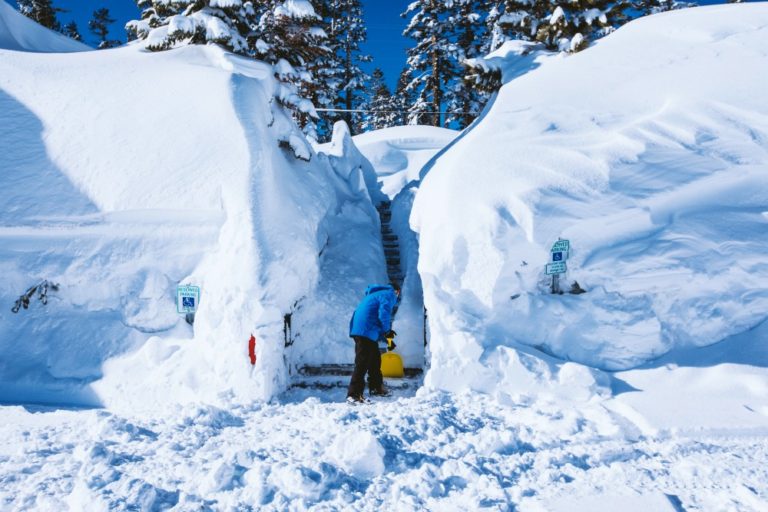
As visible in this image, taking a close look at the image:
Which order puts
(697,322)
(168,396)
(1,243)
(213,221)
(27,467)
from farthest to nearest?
1. (213,221)
2. (1,243)
3. (697,322)
4. (168,396)
5. (27,467)

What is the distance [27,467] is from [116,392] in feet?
7.07

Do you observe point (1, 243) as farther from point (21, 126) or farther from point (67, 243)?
point (21, 126)

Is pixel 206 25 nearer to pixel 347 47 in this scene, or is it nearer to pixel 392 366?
A: pixel 392 366

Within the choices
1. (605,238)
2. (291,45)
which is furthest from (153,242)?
(291,45)

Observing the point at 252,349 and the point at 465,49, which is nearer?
the point at 252,349

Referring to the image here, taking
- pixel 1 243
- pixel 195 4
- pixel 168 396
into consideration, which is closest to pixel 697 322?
pixel 168 396

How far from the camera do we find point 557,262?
609 centimetres

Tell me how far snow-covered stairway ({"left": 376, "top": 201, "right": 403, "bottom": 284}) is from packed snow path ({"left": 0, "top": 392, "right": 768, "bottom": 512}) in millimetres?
4563

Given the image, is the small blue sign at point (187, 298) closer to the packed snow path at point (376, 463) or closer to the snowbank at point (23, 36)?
the packed snow path at point (376, 463)

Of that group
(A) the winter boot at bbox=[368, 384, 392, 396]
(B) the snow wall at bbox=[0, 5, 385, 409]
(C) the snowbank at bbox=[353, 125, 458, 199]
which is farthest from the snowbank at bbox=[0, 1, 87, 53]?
(A) the winter boot at bbox=[368, 384, 392, 396]

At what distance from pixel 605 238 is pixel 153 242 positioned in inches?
249

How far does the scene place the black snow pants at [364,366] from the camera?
5340 millimetres

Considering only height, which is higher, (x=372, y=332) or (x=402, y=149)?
(x=402, y=149)

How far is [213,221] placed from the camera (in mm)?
6770
